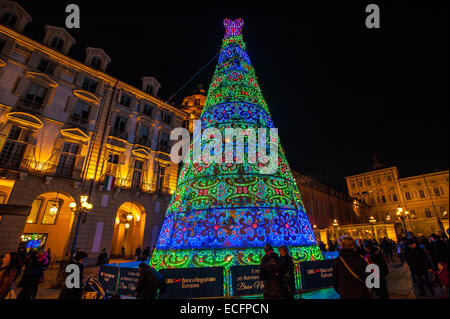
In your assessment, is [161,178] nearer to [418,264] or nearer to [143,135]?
[143,135]

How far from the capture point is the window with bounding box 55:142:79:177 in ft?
50.7

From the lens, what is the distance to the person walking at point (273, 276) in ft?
10.5

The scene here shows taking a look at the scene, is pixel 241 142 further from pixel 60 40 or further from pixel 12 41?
pixel 60 40

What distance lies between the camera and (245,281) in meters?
4.48

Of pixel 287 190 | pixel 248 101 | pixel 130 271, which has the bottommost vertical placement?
pixel 130 271

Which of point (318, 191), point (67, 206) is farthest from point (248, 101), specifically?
point (318, 191)

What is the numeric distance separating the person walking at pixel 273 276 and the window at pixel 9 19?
23.5 m

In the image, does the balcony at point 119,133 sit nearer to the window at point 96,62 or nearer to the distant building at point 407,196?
the window at point 96,62

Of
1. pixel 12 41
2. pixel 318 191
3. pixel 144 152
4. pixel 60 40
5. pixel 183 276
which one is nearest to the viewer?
pixel 183 276

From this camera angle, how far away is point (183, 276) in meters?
4.52

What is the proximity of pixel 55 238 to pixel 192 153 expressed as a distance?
17539 millimetres

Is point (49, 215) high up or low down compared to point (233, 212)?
up

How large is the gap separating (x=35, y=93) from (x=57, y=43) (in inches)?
202

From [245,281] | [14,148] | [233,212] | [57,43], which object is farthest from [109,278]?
[57,43]
